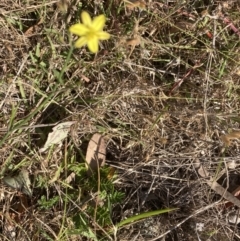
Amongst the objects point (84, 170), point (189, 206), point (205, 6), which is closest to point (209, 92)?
point (205, 6)

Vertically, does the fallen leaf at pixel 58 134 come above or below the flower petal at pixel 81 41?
below

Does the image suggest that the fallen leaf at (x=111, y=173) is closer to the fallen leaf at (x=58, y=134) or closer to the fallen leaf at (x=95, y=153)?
the fallen leaf at (x=95, y=153)

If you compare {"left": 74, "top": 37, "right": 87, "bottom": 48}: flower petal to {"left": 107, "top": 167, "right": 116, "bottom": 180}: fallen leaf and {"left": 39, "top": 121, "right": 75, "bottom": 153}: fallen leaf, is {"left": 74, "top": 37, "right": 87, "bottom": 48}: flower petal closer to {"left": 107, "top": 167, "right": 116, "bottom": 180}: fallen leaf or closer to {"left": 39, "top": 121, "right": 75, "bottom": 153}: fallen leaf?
{"left": 39, "top": 121, "right": 75, "bottom": 153}: fallen leaf

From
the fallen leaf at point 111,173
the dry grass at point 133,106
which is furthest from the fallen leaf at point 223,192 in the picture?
the fallen leaf at point 111,173

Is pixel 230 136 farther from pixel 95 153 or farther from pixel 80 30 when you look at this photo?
pixel 80 30

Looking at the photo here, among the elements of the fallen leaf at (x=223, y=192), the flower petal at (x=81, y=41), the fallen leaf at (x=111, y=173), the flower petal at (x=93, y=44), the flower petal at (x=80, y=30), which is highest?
the flower petal at (x=80, y=30)

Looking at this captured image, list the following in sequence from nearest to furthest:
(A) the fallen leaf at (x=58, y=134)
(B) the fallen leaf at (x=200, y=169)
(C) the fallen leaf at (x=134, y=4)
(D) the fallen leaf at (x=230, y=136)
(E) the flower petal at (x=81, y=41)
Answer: (E) the flower petal at (x=81, y=41), (C) the fallen leaf at (x=134, y=4), (D) the fallen leaf at (x=230, y=136), (A) the fallen leaf at (x=58, y=134), (B) the fallen leaf at (x=200, y=169)
